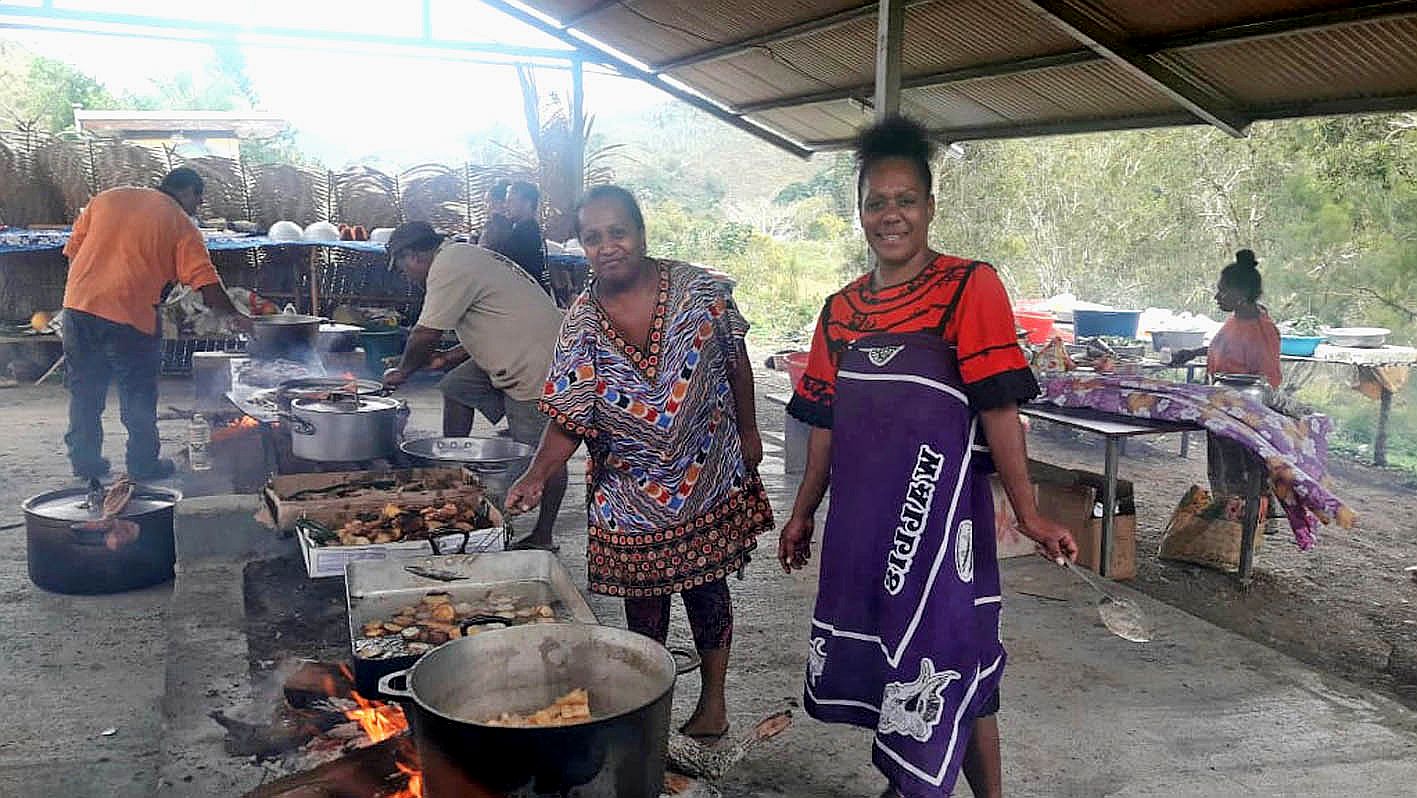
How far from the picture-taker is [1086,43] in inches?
231

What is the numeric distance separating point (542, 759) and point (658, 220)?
86.9 ft

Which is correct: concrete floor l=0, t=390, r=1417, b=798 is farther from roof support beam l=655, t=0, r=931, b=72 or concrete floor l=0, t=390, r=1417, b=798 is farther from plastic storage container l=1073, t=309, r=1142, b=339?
plastic storage container l=1073, t=309, r=1142, b=339

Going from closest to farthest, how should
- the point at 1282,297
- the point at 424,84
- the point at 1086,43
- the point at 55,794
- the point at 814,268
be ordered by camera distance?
the point at 55,794
the point at 1086,43
the point at 1282,297
the point at 814,268
the point at 424,84

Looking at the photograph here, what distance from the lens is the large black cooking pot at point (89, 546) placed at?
4.64 m

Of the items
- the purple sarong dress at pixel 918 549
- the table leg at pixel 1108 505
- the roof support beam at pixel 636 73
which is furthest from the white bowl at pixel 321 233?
the purple sarong dress at pixel 918 549

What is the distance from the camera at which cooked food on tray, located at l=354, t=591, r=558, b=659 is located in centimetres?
267

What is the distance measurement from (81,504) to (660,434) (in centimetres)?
342

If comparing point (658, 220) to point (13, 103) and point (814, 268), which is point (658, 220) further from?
point (13, 103)

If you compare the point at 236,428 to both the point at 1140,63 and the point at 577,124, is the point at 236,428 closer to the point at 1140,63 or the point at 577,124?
the point at 1140,63

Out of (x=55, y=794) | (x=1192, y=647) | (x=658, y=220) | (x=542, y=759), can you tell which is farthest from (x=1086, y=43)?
(x=658, y=220)

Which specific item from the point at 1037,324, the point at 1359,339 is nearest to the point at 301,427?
the point at 1359,339

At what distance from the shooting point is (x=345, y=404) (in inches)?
175

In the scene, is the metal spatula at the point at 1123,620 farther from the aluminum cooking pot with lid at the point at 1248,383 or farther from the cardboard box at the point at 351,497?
the aluminum cooking pot with lid at the point at 1248,383

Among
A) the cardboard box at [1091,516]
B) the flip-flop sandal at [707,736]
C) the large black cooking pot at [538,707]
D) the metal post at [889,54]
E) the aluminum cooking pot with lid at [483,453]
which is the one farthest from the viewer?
the metal post at [889,54]
